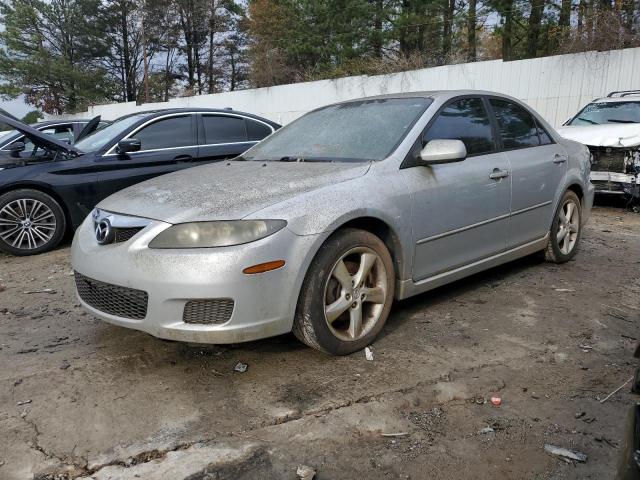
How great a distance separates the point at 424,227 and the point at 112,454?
2181 mm

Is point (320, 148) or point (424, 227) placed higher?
point (320, 148)

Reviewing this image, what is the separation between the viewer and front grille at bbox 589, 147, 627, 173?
779cm

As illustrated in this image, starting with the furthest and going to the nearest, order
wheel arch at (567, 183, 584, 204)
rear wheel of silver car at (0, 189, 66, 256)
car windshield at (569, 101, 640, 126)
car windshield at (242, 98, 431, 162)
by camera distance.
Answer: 1. car windshield at (569, 101, 640, 126)
2. rear wheel of silver car at (0, 189, 66, 256)
3. wheel arch at (567, 183, 584, 204)
4. car windshield at (242, 98, 431, 162)

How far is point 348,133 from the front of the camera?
386 centimetres

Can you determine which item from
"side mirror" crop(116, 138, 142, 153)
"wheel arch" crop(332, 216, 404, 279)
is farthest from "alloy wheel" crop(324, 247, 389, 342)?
"side mirror" crop(116, 138, 142, 153)

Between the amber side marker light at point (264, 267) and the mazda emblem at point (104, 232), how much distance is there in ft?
2.89

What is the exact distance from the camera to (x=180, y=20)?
1737 inches

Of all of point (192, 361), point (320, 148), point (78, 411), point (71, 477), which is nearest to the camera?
point (71, 477)

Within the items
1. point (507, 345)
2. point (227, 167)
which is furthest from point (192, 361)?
point (507, 345)

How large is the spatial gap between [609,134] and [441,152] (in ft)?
19.0

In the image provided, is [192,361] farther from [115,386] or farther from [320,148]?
[320,148]

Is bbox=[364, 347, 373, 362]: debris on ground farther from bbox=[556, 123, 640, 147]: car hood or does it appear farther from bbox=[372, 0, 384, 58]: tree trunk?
bbox=[372, 0, 384, 58]: tree trunk

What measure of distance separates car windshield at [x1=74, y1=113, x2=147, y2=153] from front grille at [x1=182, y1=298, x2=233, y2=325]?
4168mm

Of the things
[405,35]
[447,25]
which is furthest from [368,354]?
[405,35]
